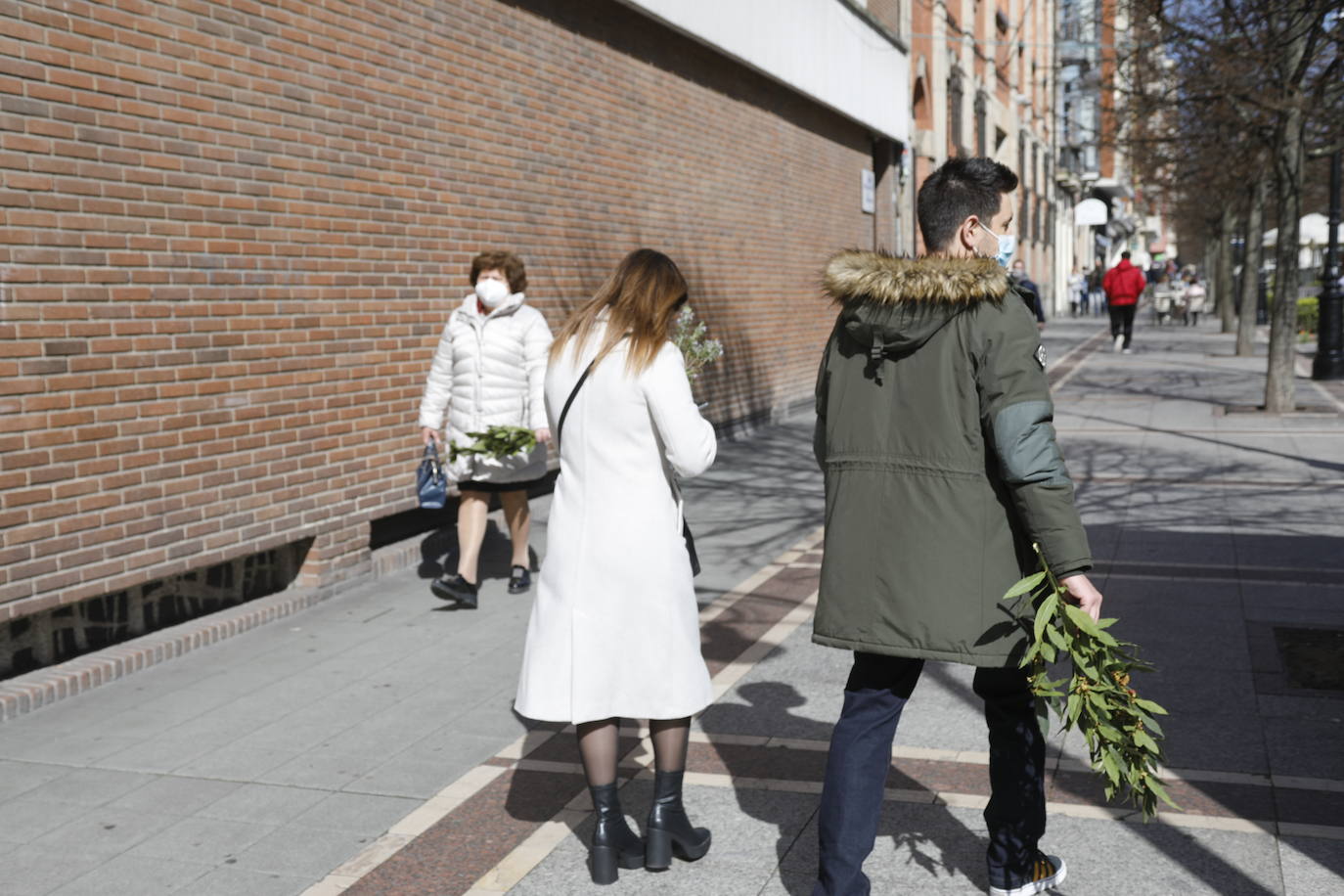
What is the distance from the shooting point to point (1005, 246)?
3588 mm

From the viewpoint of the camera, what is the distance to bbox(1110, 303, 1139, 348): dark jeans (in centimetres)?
2538

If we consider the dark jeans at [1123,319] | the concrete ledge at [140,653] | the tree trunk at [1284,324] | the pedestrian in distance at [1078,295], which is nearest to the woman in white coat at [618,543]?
the concrete ledge at [140,653]

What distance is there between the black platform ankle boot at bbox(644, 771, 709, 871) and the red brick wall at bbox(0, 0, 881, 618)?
3.17 metres

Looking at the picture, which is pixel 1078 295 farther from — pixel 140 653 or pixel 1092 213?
pixel 140 653

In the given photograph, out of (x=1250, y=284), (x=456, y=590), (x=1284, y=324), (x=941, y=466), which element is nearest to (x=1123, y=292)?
(x=1250, y=284)

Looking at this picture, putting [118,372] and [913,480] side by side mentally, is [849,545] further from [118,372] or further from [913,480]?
[118,372]

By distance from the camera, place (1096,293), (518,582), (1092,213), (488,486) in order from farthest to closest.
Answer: (1096,293), (1092,213), (518,582), (488,486)

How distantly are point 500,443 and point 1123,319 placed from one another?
69.0ft

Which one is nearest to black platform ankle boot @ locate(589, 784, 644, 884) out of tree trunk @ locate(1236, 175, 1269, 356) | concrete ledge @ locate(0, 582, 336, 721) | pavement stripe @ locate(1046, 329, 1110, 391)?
concrete ledge @ locate(0, 582, 336, 721)

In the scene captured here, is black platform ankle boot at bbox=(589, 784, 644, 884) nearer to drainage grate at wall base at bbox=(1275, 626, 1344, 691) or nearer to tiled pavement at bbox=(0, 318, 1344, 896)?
tiled pavement at bbox=(0, 318, 1344, 896)

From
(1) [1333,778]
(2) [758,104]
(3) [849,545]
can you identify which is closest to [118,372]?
(3) [849,545]

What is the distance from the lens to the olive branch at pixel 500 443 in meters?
7.00

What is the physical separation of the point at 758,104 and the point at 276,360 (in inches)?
382

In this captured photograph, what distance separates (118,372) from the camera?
6223mm
